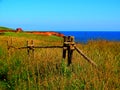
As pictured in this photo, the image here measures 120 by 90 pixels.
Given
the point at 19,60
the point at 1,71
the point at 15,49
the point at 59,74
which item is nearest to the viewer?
the point at 59,74

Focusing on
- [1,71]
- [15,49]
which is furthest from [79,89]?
[15,49]

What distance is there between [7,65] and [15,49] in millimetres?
4213

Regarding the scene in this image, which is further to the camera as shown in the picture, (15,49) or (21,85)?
(15,49)

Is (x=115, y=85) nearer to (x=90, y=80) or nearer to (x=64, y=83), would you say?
(x=90, y=80)

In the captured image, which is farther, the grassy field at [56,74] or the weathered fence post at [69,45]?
the weathered fence post at [69,45]

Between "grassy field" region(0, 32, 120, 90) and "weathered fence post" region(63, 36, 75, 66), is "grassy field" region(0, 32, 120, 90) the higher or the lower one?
the lower one

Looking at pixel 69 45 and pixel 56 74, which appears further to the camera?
pixel 69 45

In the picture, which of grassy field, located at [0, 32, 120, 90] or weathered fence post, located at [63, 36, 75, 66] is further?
weathered fence post, located at [63, 36, 75, 66]

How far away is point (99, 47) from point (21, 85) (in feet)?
28.2

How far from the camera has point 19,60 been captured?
49.7 feet

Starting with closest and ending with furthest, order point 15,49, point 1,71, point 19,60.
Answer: point 1,71, point 19,60, point 15,49

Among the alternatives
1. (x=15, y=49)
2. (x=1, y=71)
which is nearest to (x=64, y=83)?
(x=1, y=71)

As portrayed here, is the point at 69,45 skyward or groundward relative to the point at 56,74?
skyward

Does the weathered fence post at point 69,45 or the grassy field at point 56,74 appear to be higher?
the weathered fence post at point 69,45
